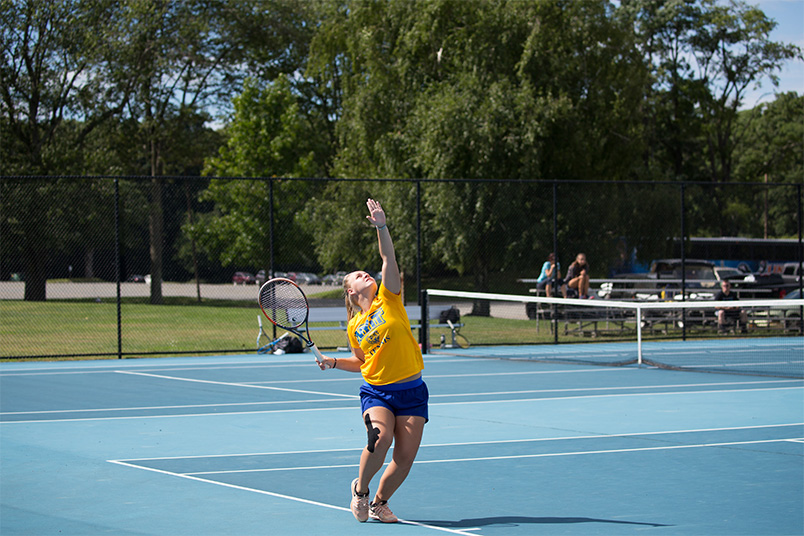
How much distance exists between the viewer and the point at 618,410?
9883mm

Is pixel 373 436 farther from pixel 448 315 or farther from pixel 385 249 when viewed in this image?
pixel 448 315

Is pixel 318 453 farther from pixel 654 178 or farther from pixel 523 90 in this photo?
pixel 654 178

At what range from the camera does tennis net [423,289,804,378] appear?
47.6 feet

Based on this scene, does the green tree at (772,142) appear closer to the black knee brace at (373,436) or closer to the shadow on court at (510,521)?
the shadow on court at (510,521)

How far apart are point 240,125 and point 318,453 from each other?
104ft

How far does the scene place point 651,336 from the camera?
1955cm

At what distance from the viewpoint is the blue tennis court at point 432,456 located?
5.36 m

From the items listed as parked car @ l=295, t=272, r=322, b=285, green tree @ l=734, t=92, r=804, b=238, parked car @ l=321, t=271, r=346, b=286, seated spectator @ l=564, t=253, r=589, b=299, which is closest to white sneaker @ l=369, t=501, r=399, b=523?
seated spectator @ l=564, t=253, r=589, b=299

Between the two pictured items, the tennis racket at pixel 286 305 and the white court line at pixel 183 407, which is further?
the white court line at pixel 183 407

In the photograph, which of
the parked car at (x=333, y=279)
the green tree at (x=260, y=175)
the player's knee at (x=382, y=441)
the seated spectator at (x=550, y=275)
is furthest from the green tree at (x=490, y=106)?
the player's knee at (x=382, y=441)

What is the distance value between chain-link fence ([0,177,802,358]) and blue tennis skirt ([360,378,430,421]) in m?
11.3

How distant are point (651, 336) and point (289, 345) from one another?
26.9 ft

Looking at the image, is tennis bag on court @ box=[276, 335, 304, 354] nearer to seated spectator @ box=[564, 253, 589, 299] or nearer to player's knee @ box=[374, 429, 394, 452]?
seated spectator @ box=[564, 253, 589, 299]

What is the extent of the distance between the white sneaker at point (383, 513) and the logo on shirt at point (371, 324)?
97cm
